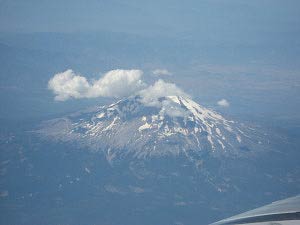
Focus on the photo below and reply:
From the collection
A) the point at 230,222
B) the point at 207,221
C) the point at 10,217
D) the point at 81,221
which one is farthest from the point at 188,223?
the point at 230,222

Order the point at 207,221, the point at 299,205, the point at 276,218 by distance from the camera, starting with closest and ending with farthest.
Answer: the point at 276,218
the point at 299,205
the point at 207,221

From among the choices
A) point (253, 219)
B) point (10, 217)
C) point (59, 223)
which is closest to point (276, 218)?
point (253, 219)

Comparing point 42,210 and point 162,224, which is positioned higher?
point 42,210

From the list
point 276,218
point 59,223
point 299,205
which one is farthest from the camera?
point 59,223

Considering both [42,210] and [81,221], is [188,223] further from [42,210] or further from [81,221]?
[42,210]

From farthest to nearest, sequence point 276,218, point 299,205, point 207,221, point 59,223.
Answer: point 207,221, point 59,223, point 299,205, point 276,218

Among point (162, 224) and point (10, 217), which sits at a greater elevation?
point (10, 217)

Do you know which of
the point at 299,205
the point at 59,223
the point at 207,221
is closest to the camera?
the point at 299,205

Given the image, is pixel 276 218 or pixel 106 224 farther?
pixel 106 224

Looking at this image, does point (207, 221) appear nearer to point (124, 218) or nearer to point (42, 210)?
point (124, 218)

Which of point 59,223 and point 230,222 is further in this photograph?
point 59,223
